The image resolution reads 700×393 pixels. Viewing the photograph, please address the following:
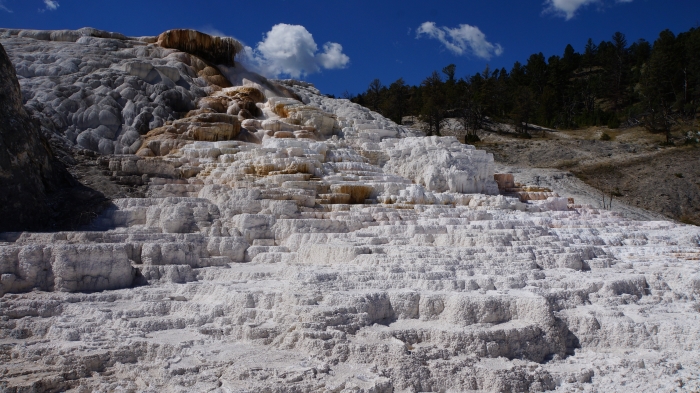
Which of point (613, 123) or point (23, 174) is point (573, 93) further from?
point (23, 174)

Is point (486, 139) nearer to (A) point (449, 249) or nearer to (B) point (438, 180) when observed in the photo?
(B) point (438, 180)

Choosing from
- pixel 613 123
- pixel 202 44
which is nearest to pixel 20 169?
pixel 202 44

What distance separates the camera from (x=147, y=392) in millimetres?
5477

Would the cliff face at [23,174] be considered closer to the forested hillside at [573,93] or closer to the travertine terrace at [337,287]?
the travertine terrace at [337,287]

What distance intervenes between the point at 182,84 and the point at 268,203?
9938 mm

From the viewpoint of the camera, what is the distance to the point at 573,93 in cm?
3747

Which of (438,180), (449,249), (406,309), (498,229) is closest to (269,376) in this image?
(406,309)

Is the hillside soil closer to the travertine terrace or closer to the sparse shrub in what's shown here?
the sparse shrub

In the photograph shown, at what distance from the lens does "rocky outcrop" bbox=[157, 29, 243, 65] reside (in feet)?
73.5

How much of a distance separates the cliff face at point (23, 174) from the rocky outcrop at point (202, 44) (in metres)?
11.9

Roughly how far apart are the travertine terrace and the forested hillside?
17296 mm

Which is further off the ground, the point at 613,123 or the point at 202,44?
the point at 202,44

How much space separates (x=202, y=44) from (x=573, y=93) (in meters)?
25.4

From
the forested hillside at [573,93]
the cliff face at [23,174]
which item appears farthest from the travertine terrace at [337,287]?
the forested hillside at [573,93]
